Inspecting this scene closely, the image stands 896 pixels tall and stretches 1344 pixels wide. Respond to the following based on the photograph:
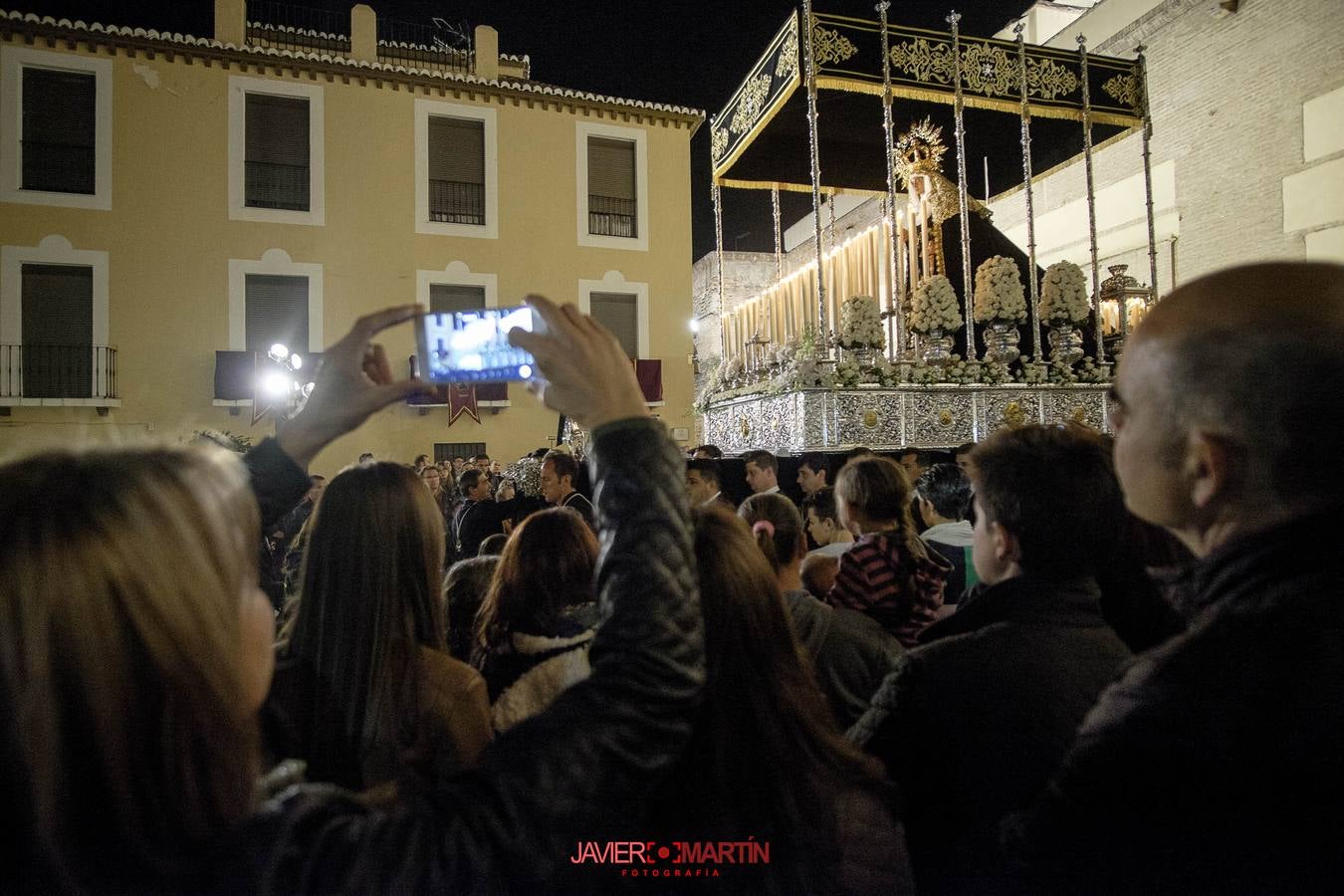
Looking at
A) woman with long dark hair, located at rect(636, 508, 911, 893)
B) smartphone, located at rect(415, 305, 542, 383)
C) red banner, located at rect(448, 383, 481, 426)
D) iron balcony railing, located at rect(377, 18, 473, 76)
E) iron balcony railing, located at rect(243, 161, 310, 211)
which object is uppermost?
iron balcony railing, located at rect(377, 18, 473, 76)

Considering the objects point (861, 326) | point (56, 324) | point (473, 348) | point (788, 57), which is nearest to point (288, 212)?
point (56, 324)

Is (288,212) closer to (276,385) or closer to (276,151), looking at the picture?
(276,151)

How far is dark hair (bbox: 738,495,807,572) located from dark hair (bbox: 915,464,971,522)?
1.54 meters

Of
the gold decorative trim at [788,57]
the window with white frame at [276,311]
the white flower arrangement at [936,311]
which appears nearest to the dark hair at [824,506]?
the white flower arrangement at [936,311]

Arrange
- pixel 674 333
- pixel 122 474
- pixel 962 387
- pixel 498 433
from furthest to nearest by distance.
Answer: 1. pixel 674 333
2. pixel 498 433
3. pixel 962 387
4. pixel 122 474

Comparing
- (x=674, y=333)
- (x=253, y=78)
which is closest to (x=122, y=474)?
(x=674, y=333)

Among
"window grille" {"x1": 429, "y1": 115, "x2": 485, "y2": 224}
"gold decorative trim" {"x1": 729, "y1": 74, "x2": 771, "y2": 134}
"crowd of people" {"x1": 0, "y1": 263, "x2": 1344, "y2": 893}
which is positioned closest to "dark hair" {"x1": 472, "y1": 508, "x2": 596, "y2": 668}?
"crowd of people" {"x1": 0, "y1": 263, "x2": 1344, "y2": 893}

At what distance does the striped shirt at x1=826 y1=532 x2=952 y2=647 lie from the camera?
2625mm

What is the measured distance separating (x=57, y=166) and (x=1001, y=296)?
635 inches

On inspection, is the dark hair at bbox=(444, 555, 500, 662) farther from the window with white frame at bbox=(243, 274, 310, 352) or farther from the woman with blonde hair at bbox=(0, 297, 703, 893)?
the window with white frame at bbox=(243, 274, 310, 352)

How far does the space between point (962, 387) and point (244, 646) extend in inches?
332

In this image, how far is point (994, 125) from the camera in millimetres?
11539

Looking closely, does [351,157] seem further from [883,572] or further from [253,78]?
[883,572]

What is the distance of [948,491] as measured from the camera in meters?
4.11
